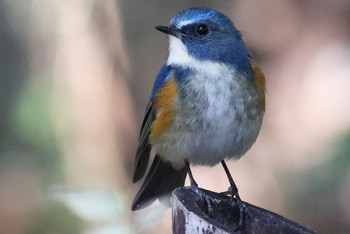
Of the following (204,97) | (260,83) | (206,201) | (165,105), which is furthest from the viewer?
(260,83)

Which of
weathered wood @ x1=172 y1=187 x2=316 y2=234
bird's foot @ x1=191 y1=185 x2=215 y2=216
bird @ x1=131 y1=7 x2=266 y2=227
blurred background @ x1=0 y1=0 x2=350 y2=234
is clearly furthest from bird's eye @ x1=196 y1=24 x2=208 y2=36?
blurred background @ x1=0 y1=0 x2=350 y2=234

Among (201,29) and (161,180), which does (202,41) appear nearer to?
(201,29)

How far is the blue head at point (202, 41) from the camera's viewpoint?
3945 millimetres

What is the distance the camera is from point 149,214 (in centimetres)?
396

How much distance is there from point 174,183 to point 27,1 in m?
2.05

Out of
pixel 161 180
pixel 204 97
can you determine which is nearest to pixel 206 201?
pixel 204 97

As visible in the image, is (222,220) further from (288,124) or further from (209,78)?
(288,124)

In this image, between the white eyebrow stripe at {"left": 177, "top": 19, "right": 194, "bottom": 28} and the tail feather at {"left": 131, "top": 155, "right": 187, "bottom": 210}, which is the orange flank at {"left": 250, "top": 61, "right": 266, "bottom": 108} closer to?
the white eyebrow stripe at {"left": 177, "top": 19, "right": 194, "bottom": 28}

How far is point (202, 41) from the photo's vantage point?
4.00 metres

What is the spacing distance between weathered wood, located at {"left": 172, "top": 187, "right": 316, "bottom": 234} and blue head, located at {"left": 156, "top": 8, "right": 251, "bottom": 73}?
784 mm

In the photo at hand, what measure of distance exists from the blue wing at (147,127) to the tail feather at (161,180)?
0.26ft

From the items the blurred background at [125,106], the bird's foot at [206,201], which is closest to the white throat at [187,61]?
the bird's foot at [206,201]

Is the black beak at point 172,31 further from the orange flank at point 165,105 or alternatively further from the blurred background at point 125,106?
the blurred background at point 125,106

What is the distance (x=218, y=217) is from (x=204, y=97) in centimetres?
67
